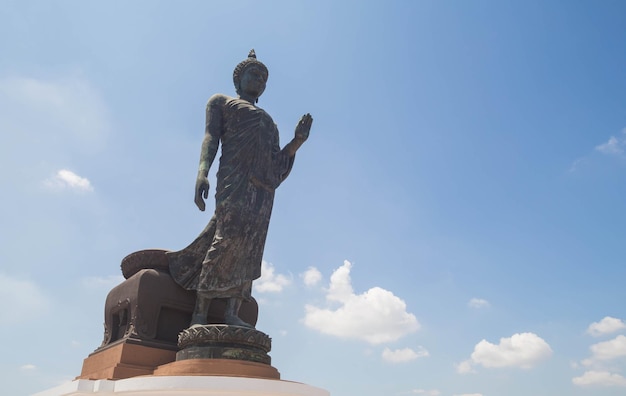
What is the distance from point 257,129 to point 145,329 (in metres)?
3.41

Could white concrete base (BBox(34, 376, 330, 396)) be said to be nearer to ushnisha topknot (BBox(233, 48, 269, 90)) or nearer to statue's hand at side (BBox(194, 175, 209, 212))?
statue's hand at side (BBox(194, 175, 209, 212))

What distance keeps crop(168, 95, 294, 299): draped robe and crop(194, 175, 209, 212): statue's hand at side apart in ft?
0.66

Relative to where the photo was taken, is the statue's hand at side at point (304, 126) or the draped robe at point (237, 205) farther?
the statue's hand at side at point (304, 126)

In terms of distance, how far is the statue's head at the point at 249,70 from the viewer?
31.3 feet

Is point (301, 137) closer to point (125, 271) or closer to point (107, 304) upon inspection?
point (125, 271)

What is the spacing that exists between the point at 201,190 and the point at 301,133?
6.07 ft

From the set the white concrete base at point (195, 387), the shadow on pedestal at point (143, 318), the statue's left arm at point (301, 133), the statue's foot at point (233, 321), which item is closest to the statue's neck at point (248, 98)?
the statue's left arm at point (301, 133)

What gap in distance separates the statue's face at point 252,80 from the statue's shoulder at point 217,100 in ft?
1.35

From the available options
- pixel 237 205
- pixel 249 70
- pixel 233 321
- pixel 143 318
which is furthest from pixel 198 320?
pixel 249 70

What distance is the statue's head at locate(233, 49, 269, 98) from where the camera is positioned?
9.53m

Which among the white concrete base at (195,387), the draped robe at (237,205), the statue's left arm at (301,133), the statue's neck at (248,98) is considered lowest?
the white concrete base at (195,387)

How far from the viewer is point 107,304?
903 centimetres

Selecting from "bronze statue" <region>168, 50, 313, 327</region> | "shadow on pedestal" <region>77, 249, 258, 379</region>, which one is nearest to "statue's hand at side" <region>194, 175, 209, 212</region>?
"bronze statue" <region>168, 50, 313, 327</region>

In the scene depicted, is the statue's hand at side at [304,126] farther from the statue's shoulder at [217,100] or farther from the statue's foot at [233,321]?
the statue's foot at [233,321]
